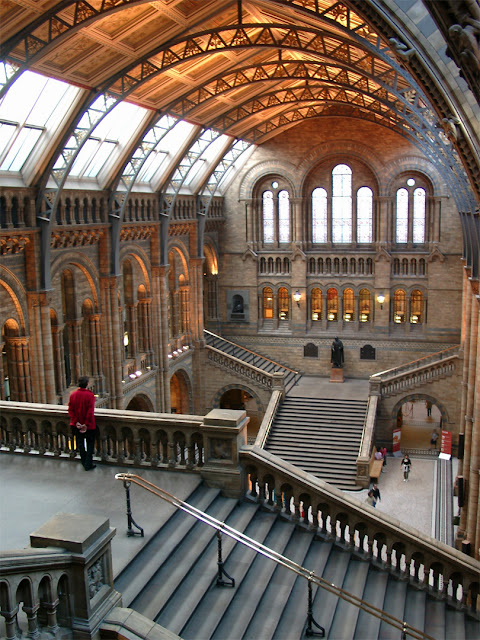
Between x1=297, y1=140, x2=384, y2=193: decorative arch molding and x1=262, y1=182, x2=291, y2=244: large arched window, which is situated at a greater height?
x1=297, y1=140, x2=384, y2=193: decorative arch molding

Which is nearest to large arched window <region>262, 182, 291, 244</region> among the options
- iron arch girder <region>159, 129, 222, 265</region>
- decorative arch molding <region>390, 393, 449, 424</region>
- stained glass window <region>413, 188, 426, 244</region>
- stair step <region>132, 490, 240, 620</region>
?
stained glass window <region>413, 188, 426, 244</region>

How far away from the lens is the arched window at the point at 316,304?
3806 centimetres

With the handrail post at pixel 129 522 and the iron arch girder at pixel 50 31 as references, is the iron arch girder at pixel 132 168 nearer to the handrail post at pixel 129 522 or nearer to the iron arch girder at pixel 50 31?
the iron arch girder at pixel 50 31

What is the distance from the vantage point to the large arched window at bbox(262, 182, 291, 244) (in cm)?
3781

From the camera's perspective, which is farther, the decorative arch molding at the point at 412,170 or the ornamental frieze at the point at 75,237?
the decorative arch molding at the point at 412,170

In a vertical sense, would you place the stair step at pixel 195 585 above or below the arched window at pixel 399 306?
below

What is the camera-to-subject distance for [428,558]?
354 inches

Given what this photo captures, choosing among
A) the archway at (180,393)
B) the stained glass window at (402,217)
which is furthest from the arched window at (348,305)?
the archway at (180,393)

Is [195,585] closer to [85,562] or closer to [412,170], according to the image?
[85,562]

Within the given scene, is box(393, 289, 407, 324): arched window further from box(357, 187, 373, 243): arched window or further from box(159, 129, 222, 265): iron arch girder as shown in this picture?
box(159, 129, 222, 265): iron arch girder

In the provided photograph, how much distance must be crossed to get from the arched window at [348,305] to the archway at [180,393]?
9886 mm

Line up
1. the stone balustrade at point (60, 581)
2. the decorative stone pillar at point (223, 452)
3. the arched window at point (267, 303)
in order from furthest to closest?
1. the arched window at point (267, 303)
2. the decorative stone pillar at point (223, 452)
3. the stone balustrade at point (60, 581)

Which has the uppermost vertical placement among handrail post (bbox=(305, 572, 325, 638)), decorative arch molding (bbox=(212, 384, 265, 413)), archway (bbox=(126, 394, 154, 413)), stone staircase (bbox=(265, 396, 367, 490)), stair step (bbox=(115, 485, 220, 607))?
stair step (bbox=(115, 485, 220, 607))

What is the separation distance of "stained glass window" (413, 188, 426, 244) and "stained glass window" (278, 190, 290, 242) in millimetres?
6903
